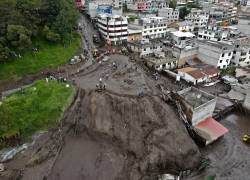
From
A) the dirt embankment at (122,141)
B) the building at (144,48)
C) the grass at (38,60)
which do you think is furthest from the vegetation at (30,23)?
the dirt embankment at (122,141)

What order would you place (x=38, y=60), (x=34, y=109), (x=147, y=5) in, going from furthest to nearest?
(x=147, y=5) → (x=38, y=60) → (x=34, y=109)

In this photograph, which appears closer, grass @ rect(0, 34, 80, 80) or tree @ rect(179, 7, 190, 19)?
grass @ rect(0, 34, 80, 80)

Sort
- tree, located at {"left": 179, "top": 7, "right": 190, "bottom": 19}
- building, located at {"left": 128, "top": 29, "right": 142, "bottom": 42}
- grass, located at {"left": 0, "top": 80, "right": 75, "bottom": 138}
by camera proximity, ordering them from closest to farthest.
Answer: grass, located at {"left": 0, "top": 80, "right": 75, "bottom": 138}
building, located at {"left": 128, "top": 29, "right": 142, "bottom": 42}
tree, located at {"left": 179, "top": 7, "right": 190, "bottom": 19}

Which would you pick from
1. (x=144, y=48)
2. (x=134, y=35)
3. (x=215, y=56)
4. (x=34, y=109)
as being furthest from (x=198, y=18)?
(x=34, y=109)

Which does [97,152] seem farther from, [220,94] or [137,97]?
[220,94]

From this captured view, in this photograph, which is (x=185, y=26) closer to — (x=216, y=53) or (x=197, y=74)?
(x=216, y=53)

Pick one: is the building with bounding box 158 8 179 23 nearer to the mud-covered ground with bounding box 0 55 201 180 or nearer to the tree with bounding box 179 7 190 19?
the tree with bounding box 179 7 190 19

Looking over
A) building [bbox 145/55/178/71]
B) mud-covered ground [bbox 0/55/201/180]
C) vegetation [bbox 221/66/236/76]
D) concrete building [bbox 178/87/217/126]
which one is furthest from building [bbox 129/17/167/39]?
mud-covered ground [bbox 0/55/201/180]
